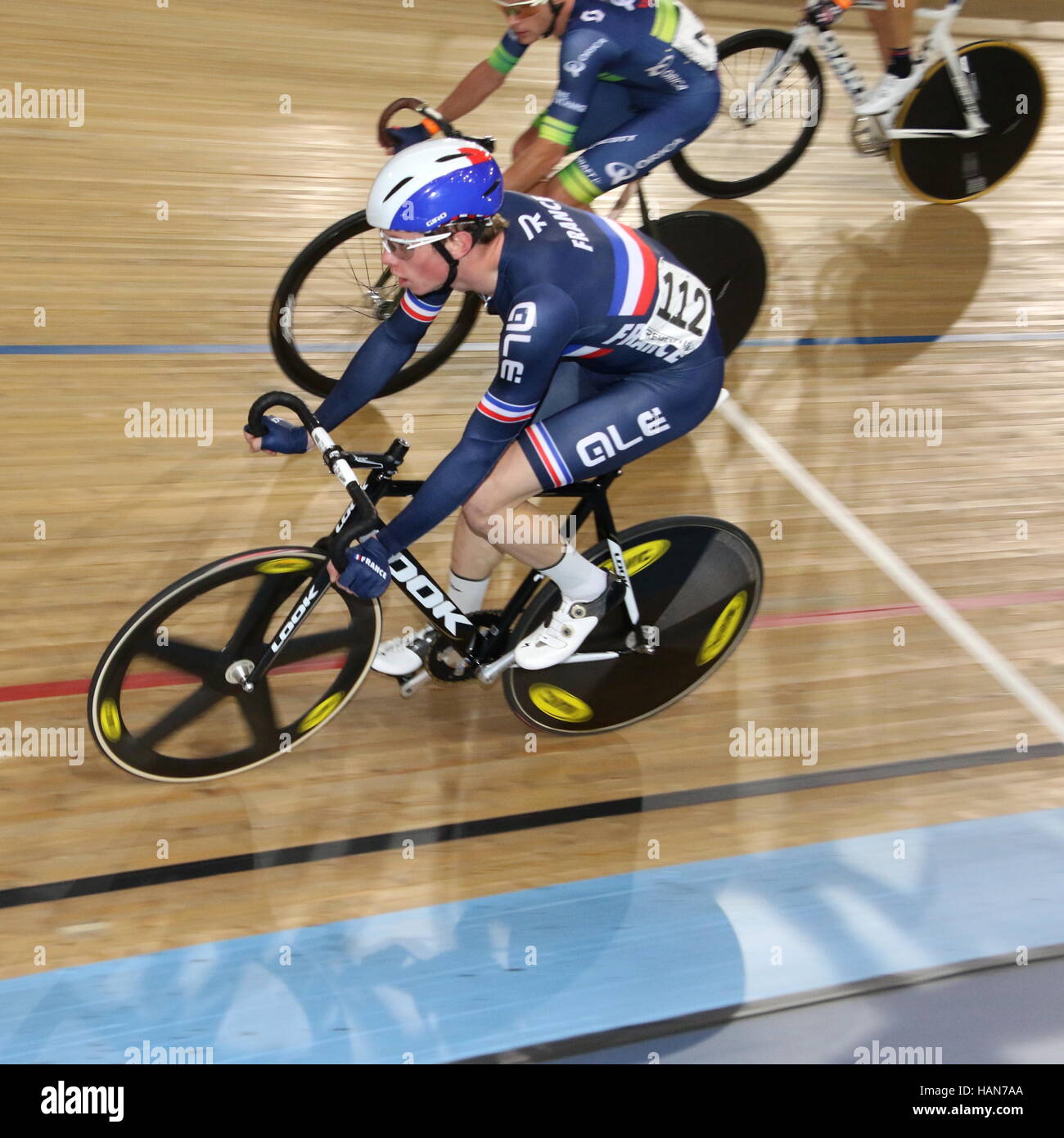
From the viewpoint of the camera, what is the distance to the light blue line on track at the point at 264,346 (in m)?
3.84

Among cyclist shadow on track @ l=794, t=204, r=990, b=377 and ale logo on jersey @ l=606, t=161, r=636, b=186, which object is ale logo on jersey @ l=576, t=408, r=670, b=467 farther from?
cyclist shadow on track @ l=794, t=204, r=990, b=377

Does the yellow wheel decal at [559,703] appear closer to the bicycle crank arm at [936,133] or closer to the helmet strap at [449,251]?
the helmet strap at [449,251]

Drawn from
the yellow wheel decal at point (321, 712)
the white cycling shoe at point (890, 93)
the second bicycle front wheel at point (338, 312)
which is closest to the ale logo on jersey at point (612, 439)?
the yellow wheel decal at point (321, 712)

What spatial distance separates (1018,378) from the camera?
466cm

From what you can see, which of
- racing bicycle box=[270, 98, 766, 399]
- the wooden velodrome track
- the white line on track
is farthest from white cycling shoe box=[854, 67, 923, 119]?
the white line on track

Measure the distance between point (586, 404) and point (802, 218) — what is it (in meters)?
2.95

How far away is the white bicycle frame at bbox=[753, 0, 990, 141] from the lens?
4758mm

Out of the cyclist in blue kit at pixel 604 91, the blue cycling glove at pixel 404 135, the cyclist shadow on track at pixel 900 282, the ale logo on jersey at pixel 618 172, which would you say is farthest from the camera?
the cyclist shadow on track at pixel 900 282

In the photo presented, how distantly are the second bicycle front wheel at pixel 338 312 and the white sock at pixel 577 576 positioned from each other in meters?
1.44

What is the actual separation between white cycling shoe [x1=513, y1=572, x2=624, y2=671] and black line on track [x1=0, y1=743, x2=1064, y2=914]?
414mm

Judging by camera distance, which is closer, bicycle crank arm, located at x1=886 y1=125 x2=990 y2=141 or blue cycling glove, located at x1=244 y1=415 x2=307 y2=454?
blue cycling glove, located at x1=244 y1=415 x2=307 y2=454

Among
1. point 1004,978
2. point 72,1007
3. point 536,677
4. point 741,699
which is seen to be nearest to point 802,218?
point 741,699

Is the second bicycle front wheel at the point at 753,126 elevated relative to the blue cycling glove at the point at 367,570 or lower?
elevated

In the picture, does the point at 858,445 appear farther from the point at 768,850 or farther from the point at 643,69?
the point at 768,850
